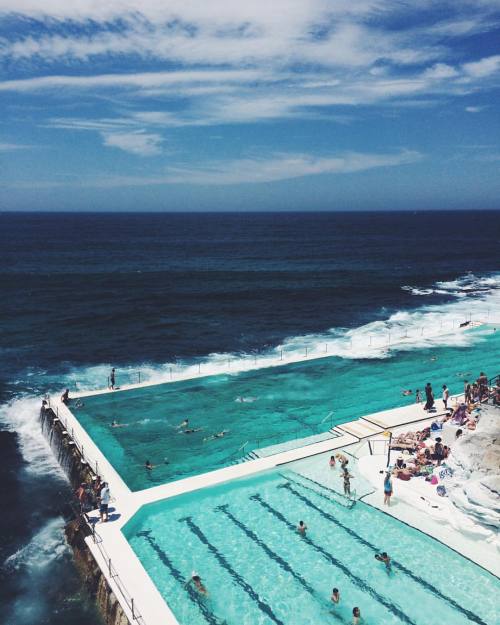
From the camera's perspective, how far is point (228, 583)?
1453cm

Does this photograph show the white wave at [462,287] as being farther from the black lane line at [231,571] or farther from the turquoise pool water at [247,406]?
the black lane line at [231,571]

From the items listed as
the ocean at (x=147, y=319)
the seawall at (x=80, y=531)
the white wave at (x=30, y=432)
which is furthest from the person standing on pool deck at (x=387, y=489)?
the white wave at (x=30, y=432)

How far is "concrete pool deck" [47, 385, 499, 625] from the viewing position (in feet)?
45.6

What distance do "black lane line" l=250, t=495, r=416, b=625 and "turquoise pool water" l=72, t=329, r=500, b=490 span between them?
4064 millimetres

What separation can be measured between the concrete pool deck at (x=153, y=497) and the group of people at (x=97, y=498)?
323mm

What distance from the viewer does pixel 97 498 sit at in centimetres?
1761

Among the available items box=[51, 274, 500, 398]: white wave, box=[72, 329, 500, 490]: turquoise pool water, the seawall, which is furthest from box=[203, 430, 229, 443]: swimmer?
box=[51, 274, 500, 398]: white wave

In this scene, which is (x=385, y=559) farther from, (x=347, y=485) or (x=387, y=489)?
(x=347, y=485)

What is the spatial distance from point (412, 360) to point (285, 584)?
73.7 feet

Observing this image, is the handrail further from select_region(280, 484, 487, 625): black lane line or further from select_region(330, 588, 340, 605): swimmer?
select_region(280, 484, 487, 625): black lane line

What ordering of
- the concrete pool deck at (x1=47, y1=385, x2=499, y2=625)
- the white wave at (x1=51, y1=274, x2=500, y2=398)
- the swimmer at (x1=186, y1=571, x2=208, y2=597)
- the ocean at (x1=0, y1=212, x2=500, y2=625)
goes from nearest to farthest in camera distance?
the concrete pool deck at (x1=47, y1=385, x2=499, y2=625), the swimmer at (x1=186, y1=571, x2=208, y2=597), the ocean at (x1=0, y1=212, x2=500, y2=625), the white wave at (x1=51, y1=274, x2=500, y2=398)

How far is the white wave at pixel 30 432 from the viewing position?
23.7 metres

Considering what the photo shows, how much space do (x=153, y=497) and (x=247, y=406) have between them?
9560 mm

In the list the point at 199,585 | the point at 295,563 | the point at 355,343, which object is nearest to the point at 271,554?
the point at 295,563
